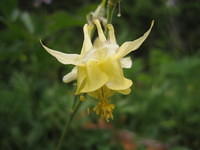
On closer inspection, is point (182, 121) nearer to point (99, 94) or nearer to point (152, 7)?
point (99, 94)

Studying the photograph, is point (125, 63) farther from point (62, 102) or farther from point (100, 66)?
point (62, 102)

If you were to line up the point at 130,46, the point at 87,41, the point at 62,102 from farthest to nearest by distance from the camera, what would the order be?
1. the point at 62,102
2. the point at 87,41
3. the point at 130,46

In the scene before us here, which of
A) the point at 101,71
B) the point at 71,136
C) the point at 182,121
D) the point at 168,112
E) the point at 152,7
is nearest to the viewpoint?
the point at 101,71

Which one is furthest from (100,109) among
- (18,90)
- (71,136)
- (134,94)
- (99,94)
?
(134,94)

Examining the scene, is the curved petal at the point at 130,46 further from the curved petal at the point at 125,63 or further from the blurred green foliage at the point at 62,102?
the blurred green foliage at the point at 62,102

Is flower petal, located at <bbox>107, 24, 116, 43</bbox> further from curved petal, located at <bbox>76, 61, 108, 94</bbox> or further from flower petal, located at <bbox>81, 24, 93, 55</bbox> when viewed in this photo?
curved petal, located at <bbox>76, 61, 108, 94</bbox>

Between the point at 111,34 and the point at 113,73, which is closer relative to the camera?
the point at 113,73

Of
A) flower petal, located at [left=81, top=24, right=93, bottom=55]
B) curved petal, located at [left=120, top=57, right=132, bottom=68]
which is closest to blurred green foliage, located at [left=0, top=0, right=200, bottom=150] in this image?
flower petal, located at [left=81, top=24, right=93, bottom=55]

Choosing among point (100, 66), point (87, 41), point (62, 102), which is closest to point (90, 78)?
point (100, 66)

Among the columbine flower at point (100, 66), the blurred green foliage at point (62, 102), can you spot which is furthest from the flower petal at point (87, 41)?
the blurred green foliage at point (62, 102)
